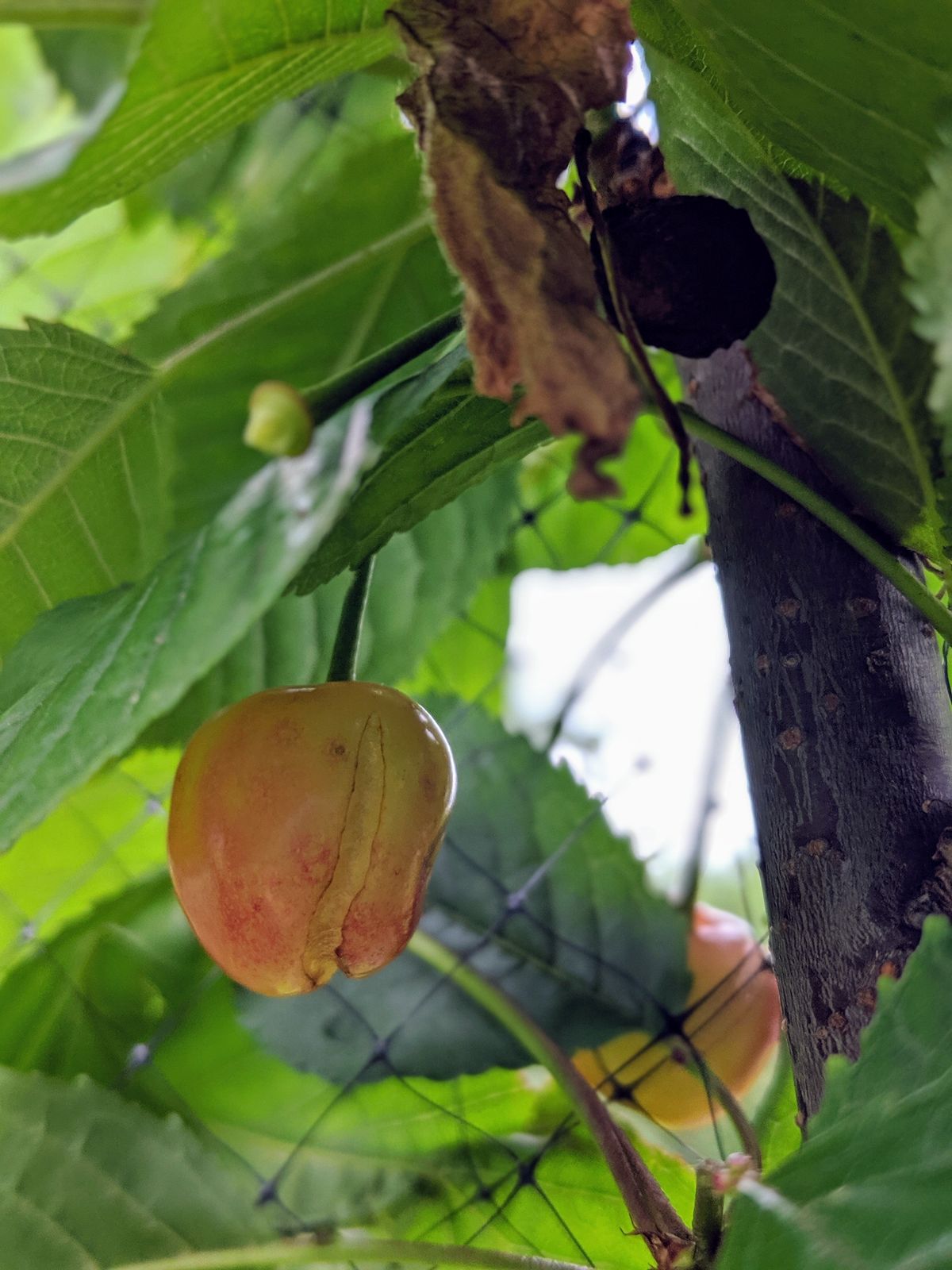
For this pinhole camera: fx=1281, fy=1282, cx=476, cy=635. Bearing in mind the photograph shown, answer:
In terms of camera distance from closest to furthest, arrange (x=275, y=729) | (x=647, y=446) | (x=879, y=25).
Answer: (x=879, y=25) < (x=275, y=729) < (x=647, y=446)

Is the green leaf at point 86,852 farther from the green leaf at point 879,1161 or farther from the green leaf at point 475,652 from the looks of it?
the green leaf at point 879,1161

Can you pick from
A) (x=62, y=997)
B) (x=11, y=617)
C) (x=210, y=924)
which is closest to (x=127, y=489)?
(x=11, y=617)

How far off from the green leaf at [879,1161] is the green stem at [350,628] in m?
0.20

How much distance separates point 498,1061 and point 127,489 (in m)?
0.31

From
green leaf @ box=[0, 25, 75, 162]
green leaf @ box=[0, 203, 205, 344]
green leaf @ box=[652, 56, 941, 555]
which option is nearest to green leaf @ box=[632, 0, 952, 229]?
green leaf @ box=[652, 56, 941, 555]

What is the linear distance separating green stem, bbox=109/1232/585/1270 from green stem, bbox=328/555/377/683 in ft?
0.65

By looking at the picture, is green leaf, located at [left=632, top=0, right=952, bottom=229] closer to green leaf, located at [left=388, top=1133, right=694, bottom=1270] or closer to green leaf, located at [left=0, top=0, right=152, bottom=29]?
green leaf, located at [left=0, top=0, right=152, bottom=29]

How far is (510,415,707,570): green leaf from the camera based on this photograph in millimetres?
765

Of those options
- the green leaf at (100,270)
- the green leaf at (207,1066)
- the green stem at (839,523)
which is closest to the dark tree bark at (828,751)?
the green stem at (839,523)

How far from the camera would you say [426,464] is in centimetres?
35

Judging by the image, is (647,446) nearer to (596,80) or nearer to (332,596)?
(332,596)

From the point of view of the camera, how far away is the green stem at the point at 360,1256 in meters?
0.43

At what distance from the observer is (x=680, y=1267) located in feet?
1.31

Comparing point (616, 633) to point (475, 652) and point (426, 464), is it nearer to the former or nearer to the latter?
point (475, 652)
